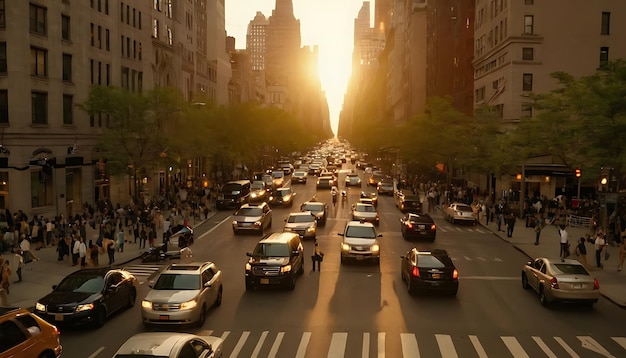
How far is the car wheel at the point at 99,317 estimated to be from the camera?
17625mm

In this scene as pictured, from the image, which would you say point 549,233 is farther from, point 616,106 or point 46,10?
point 46,10

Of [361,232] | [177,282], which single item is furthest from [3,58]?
[177,282]

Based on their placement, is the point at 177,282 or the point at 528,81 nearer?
the point at 177,282

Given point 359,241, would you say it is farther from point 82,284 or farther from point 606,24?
point 606,24

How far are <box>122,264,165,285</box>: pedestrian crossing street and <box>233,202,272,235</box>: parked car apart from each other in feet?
30.9

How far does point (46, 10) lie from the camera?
4503 centimetres

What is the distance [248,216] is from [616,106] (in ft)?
71.1

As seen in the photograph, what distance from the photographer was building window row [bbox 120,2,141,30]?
193 ft

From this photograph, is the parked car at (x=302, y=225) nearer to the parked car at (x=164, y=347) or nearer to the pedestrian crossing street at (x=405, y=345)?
the pedestrian crossing street at (x=405, y=345)

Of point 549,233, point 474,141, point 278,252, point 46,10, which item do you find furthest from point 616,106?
point 46,10

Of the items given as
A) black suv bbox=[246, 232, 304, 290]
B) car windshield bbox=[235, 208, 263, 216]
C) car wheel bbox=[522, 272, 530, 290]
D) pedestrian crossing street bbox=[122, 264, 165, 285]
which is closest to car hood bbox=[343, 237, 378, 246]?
black suv bbox=[246, 232, 304, 290]

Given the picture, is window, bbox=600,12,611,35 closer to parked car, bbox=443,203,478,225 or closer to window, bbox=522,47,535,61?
window, bbox=522,47,535,61

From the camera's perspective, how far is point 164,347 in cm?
1067

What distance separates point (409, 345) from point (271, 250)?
26.7 feet
